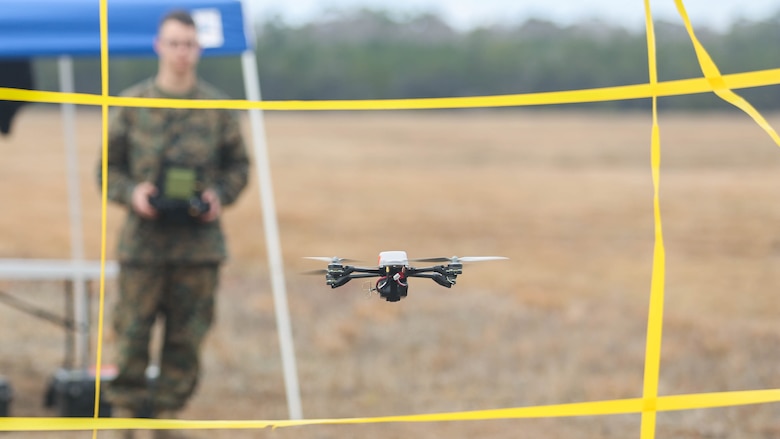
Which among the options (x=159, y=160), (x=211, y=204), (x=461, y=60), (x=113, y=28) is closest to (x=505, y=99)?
(x=211, y=204)

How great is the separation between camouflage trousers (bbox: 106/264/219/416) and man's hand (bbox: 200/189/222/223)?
208 mm

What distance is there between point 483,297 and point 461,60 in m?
48.3

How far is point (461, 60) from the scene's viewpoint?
183ft

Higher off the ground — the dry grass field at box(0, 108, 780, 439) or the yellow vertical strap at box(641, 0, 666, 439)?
the dry grass field at box(0, 108, 780, 439)

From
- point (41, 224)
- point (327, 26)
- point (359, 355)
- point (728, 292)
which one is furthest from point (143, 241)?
point (327, 26)

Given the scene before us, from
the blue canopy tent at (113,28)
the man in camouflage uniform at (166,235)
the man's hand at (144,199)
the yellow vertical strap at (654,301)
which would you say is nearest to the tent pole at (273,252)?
the blue canopy tent at (113,28)

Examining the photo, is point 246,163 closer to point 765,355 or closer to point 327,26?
point 765,355

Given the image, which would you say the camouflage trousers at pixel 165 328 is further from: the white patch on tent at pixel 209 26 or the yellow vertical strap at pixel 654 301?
the yellow vertical strap at pixel 654 301

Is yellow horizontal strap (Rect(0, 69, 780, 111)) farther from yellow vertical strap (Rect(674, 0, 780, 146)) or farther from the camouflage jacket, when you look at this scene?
the camouflage jacket

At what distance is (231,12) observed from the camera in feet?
14.6

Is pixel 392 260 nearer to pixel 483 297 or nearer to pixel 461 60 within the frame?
pixel 483 297

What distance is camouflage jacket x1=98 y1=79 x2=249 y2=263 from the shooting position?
13.3 feet

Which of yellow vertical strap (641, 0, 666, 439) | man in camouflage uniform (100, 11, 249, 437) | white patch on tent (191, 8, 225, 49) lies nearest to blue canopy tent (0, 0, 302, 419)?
white patch on tent (191, 8, 225, 49)

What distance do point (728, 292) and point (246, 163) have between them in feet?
19.2
